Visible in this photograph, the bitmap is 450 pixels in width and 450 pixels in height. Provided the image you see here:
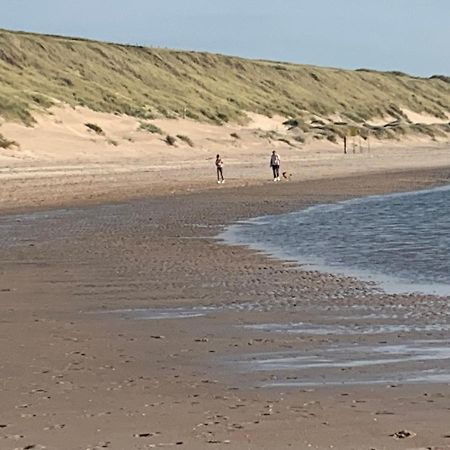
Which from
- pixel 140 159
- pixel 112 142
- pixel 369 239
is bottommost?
pixel 369 239

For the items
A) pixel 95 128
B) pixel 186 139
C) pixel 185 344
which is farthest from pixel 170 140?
pixel 185 344

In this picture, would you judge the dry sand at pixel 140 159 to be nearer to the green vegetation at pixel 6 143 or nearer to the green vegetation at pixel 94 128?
the green vegetation at pixel 6 143

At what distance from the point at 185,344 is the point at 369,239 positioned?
9.81 metres

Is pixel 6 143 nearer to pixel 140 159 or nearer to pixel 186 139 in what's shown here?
pixel 140 159

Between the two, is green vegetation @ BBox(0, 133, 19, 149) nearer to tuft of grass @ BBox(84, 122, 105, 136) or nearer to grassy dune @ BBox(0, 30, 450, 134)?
grassy dune @ BBox(0, 30, 450, 134)

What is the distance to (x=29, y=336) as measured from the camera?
9.58 metres

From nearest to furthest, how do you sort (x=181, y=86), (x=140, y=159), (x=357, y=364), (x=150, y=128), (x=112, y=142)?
(x=357, y=364) < (x=140, y=159) < (x=112, y=142) < (x=150, y=128) < (x=181, y=86)

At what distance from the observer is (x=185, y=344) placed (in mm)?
9141

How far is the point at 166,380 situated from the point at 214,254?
8.92 metres

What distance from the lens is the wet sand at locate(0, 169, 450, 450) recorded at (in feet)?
20.1

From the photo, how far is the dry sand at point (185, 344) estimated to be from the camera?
616 cm

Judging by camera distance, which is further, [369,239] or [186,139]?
[186,139]

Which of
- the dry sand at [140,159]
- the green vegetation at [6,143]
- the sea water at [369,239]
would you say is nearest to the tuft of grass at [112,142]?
the dry sand at [140,159]

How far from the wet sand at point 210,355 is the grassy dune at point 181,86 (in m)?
33.9
